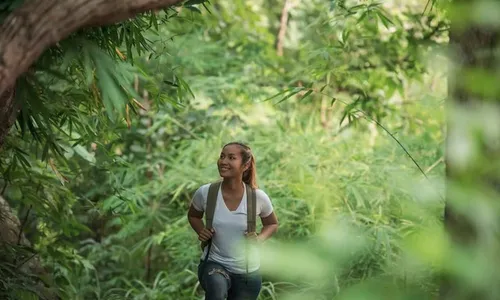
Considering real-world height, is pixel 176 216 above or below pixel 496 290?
below

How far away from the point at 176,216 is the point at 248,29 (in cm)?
191

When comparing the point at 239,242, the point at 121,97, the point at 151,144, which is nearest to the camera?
the point at 121,97

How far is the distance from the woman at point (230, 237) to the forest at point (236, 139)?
337 millimetres

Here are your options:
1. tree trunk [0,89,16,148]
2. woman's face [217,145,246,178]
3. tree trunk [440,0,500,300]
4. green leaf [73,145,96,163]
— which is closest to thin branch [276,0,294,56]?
green leaf [73,145,96,163]

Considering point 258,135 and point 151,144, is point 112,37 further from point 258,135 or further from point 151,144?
point 151,144

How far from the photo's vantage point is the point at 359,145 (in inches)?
264

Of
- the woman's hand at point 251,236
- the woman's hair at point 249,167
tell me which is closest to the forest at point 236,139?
the woman's hand at point 251,236

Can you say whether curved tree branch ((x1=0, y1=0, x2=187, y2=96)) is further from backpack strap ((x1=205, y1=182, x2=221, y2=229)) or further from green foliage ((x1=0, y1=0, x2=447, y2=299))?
backpack strap ((x1=205, y1=182, x2=221, y2=229))

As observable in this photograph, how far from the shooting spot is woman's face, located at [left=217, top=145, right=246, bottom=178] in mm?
3705

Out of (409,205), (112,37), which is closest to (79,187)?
(112,37)

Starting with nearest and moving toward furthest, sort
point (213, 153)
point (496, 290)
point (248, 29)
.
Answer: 1. point (496, 290)
2. point (213, 153)
3. point (248, 29)

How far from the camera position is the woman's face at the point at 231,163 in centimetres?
370

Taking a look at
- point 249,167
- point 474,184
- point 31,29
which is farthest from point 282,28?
point 474,184

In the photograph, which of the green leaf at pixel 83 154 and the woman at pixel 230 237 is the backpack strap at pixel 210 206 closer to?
the woman at pixel 230 237
